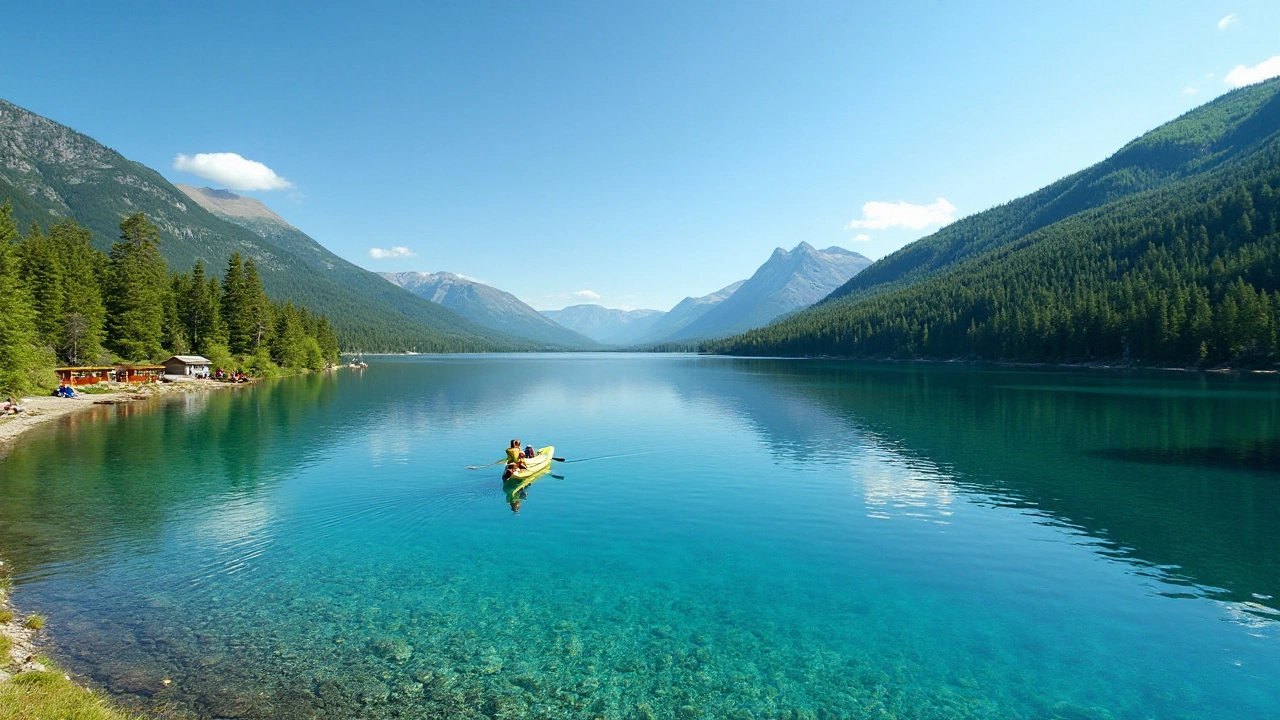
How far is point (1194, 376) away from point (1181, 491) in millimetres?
103405

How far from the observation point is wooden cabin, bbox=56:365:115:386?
262ft

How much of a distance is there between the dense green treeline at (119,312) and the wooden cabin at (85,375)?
2.44 meters

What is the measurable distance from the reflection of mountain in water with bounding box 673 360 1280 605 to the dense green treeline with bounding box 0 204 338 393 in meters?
75.7

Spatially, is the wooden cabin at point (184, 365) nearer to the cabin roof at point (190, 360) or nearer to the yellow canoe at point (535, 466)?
the cabin roof at point (190, 360)

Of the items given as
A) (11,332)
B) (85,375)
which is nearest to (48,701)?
(11,332)

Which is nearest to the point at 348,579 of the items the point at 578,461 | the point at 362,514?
the point at 362,514

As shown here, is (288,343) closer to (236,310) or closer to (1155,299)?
(236,310)

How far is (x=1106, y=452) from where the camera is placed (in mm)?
41688

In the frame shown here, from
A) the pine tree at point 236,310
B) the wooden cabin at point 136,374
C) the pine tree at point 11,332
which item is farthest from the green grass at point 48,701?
the pine tree at point 236,310

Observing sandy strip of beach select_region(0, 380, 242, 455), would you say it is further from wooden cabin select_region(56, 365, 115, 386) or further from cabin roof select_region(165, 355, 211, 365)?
wooden cabin select_region(56, 365, 115, 386)

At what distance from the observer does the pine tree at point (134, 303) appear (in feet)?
309

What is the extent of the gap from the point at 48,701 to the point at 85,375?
100 m

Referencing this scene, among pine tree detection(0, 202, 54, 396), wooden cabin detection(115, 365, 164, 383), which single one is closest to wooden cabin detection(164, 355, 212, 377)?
wooden cabin detection(115, 365, 164, 383)

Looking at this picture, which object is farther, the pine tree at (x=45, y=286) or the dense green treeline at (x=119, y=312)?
the pine tree at (x=45, y=286)
